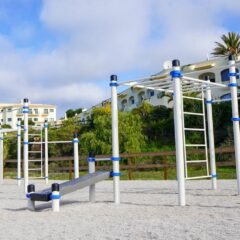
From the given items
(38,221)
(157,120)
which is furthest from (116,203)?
(157,120)

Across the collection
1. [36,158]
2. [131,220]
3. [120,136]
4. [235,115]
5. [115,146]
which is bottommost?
[131,220]

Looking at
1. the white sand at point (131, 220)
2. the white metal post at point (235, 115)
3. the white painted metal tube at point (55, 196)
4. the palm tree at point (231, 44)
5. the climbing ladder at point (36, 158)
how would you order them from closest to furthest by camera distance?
the white sand at point (131, 220) → the white painted metal tube at point (55, 196) → the white metal post at point (235, 115) → the climbing ladder at point (36, 158) → the palm tree at point (231, 44)

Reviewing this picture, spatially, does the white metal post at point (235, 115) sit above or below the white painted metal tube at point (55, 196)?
above

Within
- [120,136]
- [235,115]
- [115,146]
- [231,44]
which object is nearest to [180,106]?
[115,146]

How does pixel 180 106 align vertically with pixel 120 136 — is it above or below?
below

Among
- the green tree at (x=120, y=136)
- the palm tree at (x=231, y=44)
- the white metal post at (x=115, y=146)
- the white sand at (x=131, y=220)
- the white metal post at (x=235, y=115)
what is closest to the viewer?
the white sand at (x=131, y=220)

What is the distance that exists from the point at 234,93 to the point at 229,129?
17193mm

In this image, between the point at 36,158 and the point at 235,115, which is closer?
the point at 235,115

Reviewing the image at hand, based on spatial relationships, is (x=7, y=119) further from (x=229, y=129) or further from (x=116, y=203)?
(x=116, y=203)

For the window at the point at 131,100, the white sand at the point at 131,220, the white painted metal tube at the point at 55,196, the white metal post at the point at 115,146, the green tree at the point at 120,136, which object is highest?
the window at the point at 131,100

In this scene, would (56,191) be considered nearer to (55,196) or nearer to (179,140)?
(55,196)

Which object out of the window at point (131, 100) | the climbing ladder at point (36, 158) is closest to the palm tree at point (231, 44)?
the window at point (131, 100)

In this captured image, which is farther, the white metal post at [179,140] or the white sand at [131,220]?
the white metal post at [179,140]

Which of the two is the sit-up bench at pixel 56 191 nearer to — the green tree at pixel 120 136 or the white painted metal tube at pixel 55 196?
the white painted metal tube at pixel 55 196
